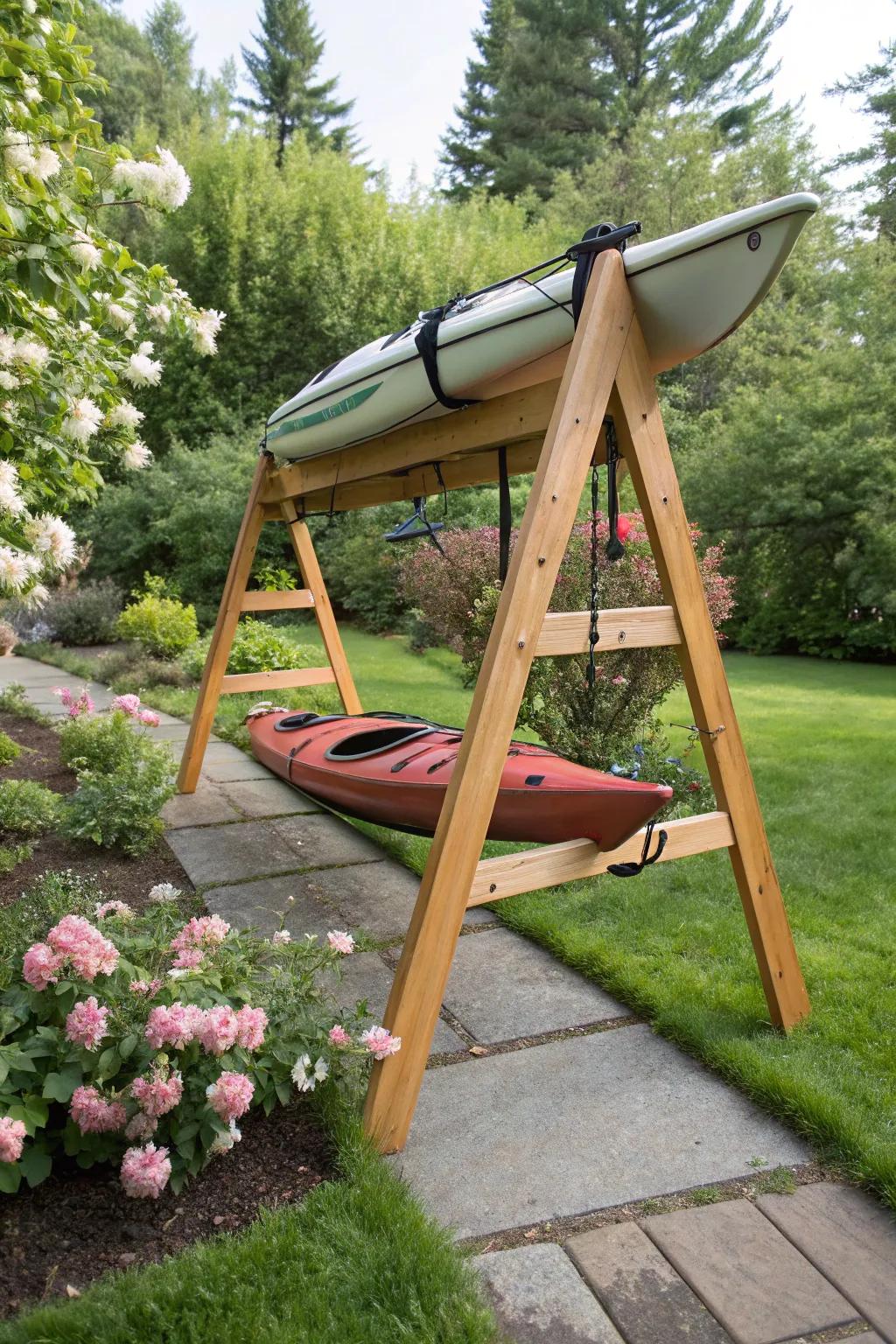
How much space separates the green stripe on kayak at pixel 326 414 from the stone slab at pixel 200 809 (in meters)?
1.79

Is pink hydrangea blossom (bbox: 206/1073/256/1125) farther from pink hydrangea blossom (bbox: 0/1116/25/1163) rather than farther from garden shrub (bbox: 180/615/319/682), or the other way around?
garden shrub (bbox: 180/615/319/682)

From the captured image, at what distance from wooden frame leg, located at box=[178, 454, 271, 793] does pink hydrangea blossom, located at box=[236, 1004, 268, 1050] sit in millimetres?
2800

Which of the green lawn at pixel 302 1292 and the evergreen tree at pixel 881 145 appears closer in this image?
the green lawn at pixel 302 1292

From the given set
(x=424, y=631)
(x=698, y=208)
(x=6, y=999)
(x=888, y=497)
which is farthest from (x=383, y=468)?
(x=698, y=208)

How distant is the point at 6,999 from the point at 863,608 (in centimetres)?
1230

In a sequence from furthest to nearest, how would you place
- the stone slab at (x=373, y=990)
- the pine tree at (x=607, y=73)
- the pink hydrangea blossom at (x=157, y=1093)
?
the pine tree at (x=607, y=73) < the stone slab at (x=373, y=990) < the pink hydrangea blossom at (x=157, y=1093)

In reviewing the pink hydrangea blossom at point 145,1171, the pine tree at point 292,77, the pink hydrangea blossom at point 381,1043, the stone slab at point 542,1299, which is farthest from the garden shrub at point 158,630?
the pine tree at point 292,77

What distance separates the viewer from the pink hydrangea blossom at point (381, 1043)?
1.84 meters

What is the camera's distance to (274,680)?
4.56 meters

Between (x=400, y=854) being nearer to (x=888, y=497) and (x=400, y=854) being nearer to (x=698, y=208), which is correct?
(x=888, y=497)

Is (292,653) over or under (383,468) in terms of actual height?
under

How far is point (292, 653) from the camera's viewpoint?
7074 mm

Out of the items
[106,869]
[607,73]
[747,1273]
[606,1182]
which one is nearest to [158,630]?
[106,869]

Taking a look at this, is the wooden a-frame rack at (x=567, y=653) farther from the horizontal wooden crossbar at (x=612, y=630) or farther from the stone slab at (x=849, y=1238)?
the stone slab at (x=849, y=1238)
